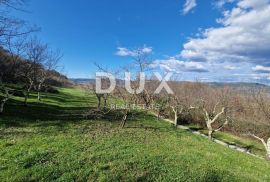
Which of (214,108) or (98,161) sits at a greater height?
(214,108)

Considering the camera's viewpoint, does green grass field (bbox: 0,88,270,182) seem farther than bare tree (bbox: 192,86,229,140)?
No

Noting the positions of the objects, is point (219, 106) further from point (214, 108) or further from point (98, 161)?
point (98, 161)

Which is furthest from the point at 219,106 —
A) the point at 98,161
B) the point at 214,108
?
the point at 98,161

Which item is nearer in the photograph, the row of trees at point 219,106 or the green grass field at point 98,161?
the green grass field at point 98,161

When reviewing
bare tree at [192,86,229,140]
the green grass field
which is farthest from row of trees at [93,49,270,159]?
the green grass field

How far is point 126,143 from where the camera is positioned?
1239 centimetres

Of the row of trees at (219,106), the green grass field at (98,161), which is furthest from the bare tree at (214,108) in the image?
the green grass field at (98,161)

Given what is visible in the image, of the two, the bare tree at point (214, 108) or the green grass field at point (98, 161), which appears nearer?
the green grass field at point (98, 161)

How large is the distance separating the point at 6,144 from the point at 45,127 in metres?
4.41

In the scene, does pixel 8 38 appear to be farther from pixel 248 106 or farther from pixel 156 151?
pixel 248 106

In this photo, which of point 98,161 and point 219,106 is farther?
point 219,106

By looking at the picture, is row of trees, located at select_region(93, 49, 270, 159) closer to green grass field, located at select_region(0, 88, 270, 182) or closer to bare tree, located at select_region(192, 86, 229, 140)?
bare tree, located at select_region(192, 86, 229, 140)

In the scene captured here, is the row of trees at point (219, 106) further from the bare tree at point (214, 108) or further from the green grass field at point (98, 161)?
the green grass field at point (98, 161)

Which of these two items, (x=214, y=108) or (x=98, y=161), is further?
(x=214, y=108)
